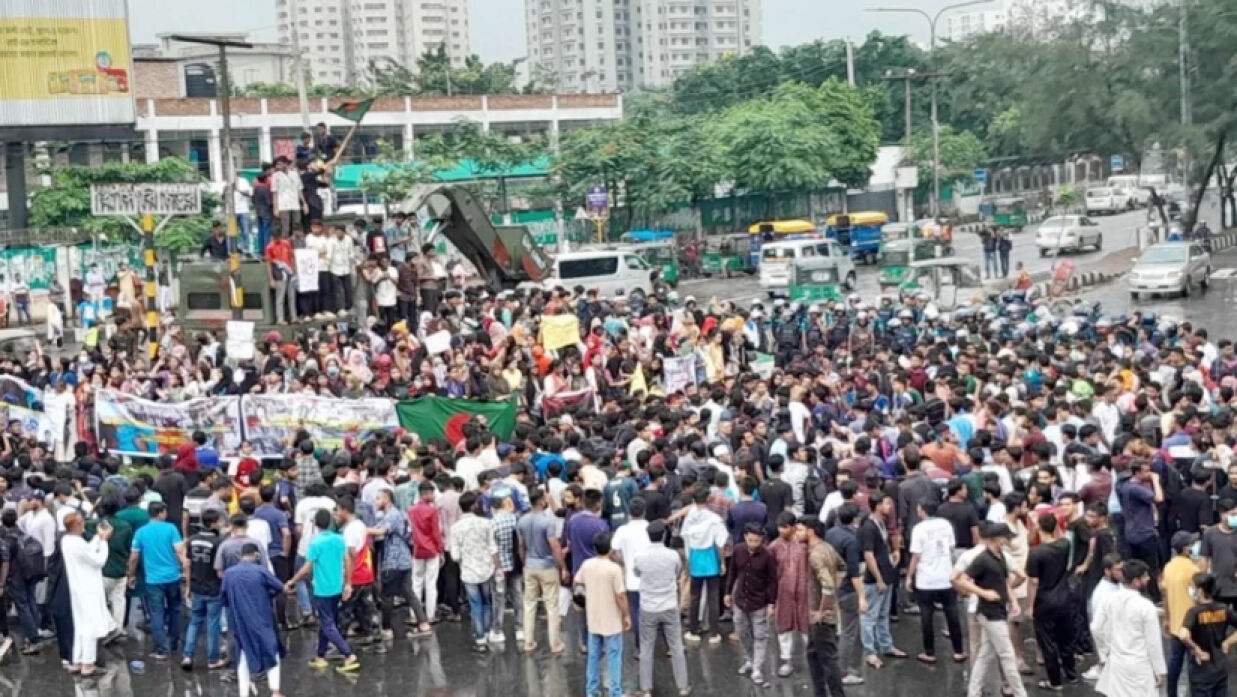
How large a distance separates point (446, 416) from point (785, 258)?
960 inches

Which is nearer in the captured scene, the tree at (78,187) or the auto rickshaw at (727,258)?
the auto rickshaw at (727,258)

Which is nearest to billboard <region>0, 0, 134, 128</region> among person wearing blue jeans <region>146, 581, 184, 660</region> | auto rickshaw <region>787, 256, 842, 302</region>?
auto rickshaw <region>787, 256, 842, 302</region>

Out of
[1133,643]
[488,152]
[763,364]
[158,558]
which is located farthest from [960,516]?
[488,152]

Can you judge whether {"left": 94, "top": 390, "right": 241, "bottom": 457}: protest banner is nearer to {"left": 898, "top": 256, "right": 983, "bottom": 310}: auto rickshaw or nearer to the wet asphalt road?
the wet asphalt road

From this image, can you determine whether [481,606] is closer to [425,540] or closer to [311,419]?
[425,540]

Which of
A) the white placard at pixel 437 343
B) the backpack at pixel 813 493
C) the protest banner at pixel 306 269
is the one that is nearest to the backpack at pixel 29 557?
the backpack at pixel 813 493

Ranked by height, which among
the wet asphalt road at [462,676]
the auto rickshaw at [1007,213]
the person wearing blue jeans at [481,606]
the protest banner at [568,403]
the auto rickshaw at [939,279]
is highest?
the auto rickshaw at [1007,213]

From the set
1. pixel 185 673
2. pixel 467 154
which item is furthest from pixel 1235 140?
pixel 185 673

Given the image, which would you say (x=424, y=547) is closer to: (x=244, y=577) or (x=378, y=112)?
(x=244, y=577)

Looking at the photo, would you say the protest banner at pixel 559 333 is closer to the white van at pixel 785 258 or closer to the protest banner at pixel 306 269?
the protest banner at pixel 306 269

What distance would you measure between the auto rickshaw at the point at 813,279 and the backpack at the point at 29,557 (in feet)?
83.7

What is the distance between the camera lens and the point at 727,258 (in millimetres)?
52281

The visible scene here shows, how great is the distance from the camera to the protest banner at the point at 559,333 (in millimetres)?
23531

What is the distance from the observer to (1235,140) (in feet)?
164
